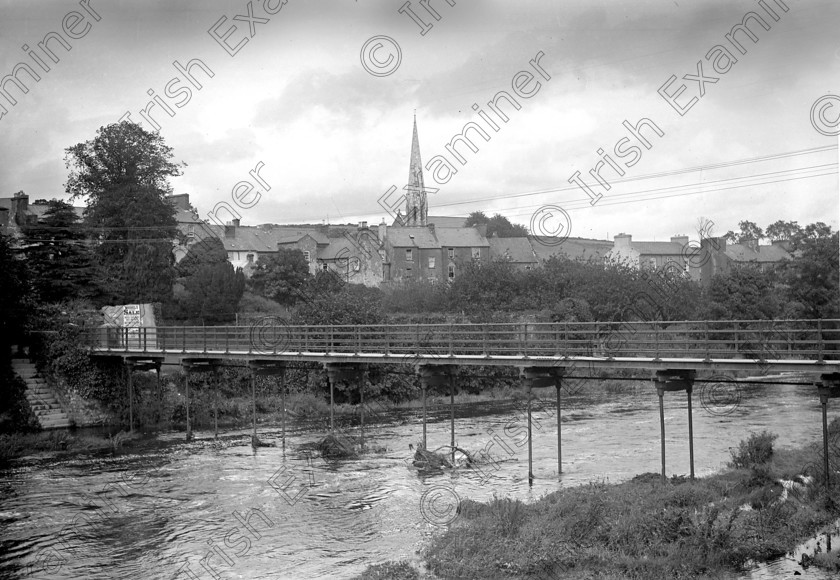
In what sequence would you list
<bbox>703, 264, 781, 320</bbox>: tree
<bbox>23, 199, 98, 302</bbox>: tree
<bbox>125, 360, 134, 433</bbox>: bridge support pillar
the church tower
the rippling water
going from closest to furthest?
1. the rippling water
2. <bbox>125, 360, 134, 433</bbox>: bridge support pillar
3. <bbox>23, 199, 98, 302</bbox>: tree
4. <bbox>703, 264, 781, 320</bbox>: tree
5. the church tower

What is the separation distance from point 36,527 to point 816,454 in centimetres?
2233

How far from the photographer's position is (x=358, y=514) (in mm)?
22484

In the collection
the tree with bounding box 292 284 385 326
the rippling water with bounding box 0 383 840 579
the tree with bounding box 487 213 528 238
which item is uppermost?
the tree with bounding box 487 213 528 238

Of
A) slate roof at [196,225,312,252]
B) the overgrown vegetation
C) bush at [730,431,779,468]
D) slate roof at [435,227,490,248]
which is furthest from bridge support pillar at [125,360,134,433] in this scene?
slate roof at [435,227,490,248]

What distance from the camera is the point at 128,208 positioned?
55.6 metres

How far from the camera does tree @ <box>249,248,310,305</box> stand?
71.6 m

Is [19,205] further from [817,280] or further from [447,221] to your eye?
[447,221]

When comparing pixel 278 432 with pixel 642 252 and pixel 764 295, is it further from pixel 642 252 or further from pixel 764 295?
pixel 642 252

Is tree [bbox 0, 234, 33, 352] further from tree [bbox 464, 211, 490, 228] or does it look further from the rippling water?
tree [bbox 464, 211, 490, 228]

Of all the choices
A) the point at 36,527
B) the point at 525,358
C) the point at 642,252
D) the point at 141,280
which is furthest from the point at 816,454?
the point at 642,252

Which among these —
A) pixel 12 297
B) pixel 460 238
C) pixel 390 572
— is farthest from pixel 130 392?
pixel 460 238

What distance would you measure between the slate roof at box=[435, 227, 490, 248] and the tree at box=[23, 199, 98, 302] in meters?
43.9

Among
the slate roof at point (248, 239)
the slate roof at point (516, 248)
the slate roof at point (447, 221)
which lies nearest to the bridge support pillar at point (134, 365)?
the slate roof at point (248, 239)

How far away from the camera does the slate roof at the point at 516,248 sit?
92000 mm
